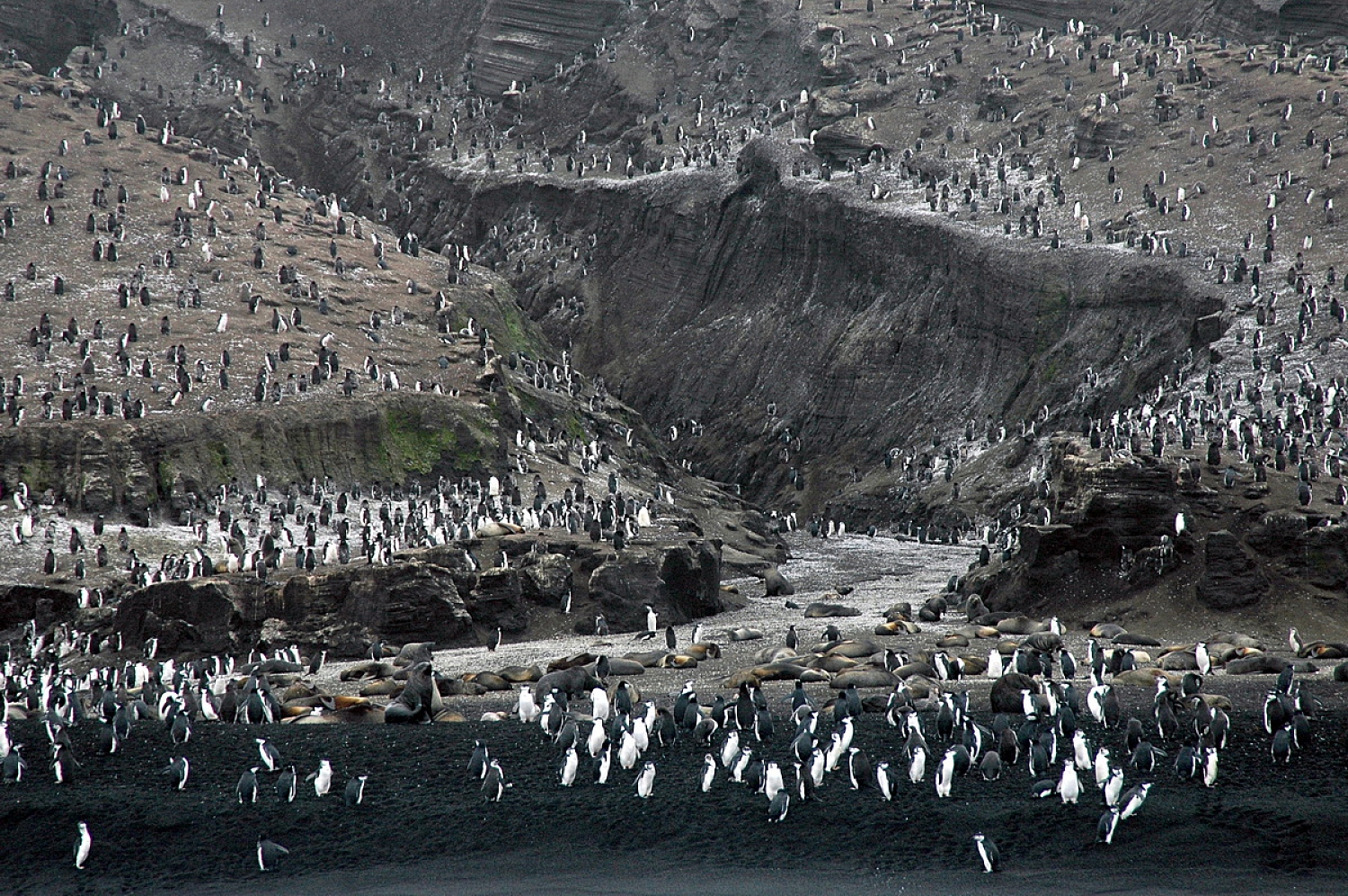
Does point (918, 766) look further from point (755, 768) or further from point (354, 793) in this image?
point (354, 793)

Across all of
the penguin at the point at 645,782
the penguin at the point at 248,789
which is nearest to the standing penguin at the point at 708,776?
the penguin at the point at 645,782

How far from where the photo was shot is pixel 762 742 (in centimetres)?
2511

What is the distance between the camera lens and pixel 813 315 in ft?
253

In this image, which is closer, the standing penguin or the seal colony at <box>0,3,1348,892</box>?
the seal colony at <box>0,3,1348,892</box>

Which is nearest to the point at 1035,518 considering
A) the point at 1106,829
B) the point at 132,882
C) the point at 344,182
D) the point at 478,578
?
the point at 478,578

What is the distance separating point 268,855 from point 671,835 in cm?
599

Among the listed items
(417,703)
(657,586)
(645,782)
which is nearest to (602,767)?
(645,782)

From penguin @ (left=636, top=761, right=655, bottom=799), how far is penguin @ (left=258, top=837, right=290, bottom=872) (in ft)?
17.8

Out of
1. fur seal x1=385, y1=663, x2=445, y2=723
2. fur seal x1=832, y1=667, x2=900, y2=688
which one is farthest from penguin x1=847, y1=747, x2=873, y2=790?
fur seal x1=385, y1=663, x2=445, y2=723

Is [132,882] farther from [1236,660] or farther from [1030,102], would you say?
[1030,102]

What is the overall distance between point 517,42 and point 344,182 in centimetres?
1782

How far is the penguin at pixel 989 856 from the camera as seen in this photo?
20.2 metres

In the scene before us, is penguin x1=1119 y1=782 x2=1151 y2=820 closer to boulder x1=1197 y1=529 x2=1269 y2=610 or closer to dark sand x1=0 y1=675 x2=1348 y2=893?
dark sand x1=0 y1=675 x2=1348 y2=893

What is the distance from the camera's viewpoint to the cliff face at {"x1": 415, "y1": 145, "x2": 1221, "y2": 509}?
6312cm
